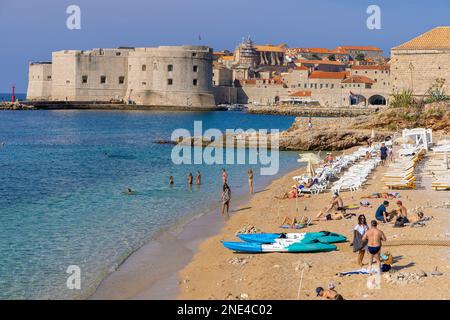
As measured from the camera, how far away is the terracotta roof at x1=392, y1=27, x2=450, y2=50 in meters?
40.3

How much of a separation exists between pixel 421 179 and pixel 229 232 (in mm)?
5101

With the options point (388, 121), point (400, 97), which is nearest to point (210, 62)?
point (400, 97)

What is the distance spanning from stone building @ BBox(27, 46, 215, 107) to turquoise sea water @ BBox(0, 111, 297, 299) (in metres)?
28.3

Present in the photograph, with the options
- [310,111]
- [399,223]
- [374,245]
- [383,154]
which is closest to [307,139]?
[383,154]

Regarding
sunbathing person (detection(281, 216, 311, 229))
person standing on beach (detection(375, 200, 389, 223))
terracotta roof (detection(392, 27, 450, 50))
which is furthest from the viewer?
terracotta roof (detection(392, 27, 450, 50))

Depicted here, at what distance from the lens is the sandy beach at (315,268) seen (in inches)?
302

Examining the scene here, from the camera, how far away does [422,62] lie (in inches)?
1599

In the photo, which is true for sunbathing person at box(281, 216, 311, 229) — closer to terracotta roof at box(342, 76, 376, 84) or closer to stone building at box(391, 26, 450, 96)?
stone building at box(391, 26, 450, 96)

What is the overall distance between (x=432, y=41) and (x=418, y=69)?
1.68 meters

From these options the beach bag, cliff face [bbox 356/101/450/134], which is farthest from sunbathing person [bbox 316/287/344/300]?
cliff face [bbox 356/101/450/134]

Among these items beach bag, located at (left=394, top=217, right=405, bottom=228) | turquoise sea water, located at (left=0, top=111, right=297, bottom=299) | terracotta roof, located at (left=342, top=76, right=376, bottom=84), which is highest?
terracotta roof, located at (left=342, top=76, right=376, bottom=84)

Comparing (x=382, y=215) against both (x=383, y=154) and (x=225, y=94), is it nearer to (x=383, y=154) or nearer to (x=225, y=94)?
(x=383, y=154)

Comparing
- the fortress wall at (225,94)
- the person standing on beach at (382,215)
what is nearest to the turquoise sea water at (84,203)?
the person standing on beach at (382,215)

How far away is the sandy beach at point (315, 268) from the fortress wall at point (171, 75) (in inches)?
2025
